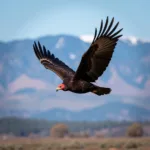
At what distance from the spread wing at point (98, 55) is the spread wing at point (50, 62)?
1282 millimetres

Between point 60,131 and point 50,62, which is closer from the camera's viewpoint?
point 50,62

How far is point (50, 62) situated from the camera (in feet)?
69.1

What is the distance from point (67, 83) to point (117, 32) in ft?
6.10

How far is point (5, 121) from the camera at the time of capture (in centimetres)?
15462

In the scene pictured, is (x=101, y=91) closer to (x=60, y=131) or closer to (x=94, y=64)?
(x=94, y=64)

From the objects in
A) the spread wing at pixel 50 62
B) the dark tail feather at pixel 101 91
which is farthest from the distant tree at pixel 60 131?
the dark tail feather at pixel 101 91

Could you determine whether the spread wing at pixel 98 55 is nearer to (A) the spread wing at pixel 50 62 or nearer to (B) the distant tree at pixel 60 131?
(A) the spread wing at pixel 50 62

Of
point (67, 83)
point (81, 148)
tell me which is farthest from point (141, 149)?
point (67, 83)

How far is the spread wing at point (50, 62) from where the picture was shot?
19.8 meters

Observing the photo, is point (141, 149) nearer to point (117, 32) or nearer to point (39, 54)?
point (39, 54)

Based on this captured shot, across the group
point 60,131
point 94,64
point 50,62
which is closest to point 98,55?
point 94,64

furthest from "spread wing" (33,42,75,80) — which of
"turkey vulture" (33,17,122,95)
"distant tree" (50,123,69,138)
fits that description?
"distant tree" (50,123,69,138)

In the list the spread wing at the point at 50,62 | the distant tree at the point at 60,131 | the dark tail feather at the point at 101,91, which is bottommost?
the dark tail feather at the point at 101,91

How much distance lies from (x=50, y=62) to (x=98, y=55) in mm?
3290
